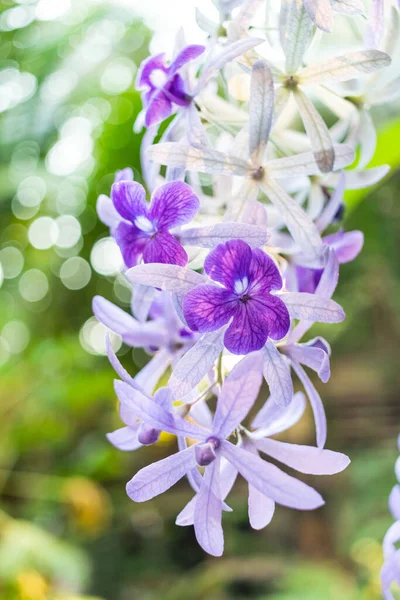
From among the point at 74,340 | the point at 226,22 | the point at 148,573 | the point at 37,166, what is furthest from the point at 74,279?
the point at 226,22

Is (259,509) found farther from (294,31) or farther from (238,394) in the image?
(294,31)

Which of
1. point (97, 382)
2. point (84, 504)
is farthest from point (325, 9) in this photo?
point (84, 504)

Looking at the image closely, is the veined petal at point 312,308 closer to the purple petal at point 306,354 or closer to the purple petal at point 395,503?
the purple petal at point 306,354

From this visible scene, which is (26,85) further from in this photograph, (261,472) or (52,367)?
(261,472)

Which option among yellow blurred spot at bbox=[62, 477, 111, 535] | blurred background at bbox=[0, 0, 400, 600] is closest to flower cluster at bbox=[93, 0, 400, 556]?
blurred background at bbox=[0, 0, 400, 600]

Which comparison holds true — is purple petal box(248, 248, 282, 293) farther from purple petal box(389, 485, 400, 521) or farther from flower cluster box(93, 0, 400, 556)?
purple petal box(389, 485, 400, 521)
